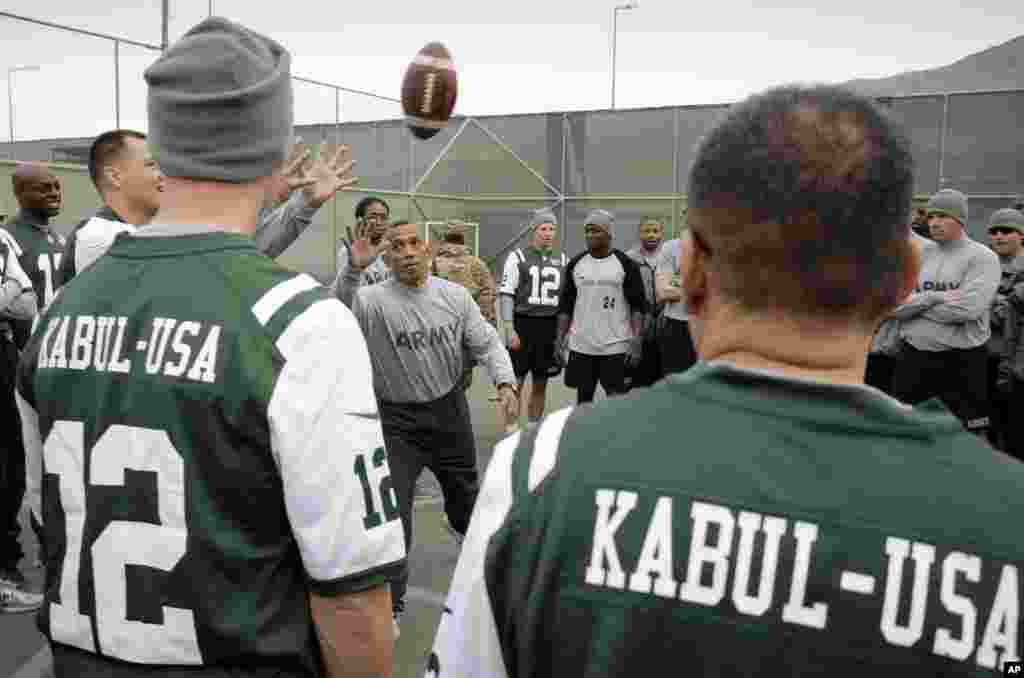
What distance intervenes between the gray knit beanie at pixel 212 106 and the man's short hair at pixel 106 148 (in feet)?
6.96

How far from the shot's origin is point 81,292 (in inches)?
62.2

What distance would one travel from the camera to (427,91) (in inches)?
253

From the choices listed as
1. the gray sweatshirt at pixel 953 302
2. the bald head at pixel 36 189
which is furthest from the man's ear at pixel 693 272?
the gray sweatshirt at pixel 953 302

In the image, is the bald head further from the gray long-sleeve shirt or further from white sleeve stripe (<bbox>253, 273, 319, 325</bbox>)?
white sleeve stripe (<bbox>253, 273, 319, 325</bbox>)

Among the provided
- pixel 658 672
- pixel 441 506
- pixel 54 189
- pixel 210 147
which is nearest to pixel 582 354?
pixel 441 506

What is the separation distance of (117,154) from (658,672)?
3.30 m

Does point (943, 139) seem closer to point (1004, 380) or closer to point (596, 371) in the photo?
point (1004, 380)

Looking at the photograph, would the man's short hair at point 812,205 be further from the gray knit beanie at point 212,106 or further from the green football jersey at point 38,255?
the green football jersey at point 38,255

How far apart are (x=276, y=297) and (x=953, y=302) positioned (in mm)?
5537

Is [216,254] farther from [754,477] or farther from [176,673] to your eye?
[754,477]

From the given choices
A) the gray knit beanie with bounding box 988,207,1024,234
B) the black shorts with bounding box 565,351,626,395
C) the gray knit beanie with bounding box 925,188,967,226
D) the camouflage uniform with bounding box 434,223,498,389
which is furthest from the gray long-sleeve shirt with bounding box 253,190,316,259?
the gray knit beanie with bounding box 988,207,1024,234

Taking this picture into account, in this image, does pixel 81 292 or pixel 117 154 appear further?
pixel 117 154

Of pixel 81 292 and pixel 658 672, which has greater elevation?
pixel 81 292

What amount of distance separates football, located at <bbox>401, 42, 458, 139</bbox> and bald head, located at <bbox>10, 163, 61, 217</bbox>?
2515 millimetres
